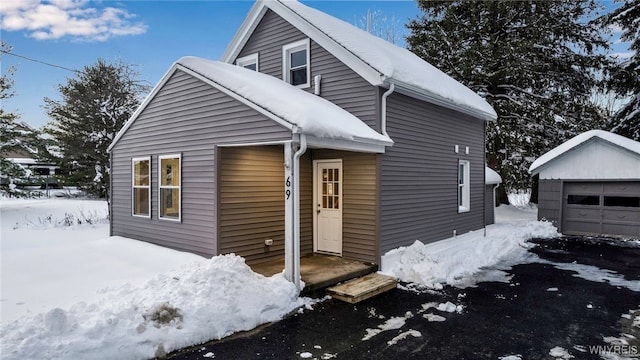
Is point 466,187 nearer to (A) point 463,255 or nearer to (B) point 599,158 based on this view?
(A) point 463,255

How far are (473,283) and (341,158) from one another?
354cm

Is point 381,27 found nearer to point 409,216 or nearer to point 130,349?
point 409,216

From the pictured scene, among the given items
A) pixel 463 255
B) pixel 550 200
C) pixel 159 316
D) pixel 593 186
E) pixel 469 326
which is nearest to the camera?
pixel 159 316

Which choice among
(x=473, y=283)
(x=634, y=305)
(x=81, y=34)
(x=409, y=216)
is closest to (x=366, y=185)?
(x=409, y=216)

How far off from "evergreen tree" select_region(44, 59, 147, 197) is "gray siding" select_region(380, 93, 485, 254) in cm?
1475

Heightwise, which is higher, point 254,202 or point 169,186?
point 169,186

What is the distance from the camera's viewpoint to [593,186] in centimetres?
1232

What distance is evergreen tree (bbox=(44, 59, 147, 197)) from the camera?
17.6m

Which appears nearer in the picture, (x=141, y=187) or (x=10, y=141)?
(x=141, y=187)

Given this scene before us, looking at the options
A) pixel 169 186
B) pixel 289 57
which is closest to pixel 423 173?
pixel 289 57

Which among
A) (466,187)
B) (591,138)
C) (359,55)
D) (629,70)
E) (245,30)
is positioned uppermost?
(629,70)

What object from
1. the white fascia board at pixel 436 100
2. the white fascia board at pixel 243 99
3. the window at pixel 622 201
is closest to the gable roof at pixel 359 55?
the white fascia board at pixel 436 100

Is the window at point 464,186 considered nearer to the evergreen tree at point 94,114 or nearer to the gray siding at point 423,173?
the gray siding at point 423,173

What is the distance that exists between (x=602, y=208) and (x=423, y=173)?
24.6ft
